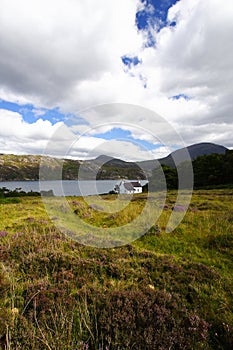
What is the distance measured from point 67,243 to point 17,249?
167 cm

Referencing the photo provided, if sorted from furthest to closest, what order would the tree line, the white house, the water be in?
the white house, the tree line, the water

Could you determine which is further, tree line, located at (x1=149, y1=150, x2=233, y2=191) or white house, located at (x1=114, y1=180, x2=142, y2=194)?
white house, located at (x1=114, y1=180, x2=142, y2=194)

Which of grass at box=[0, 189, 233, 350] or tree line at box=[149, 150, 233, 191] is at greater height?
tree line at box=[149, 150, 233, 191]

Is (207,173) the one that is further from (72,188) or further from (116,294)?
(116,294)

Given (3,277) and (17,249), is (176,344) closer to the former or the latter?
(3,277)

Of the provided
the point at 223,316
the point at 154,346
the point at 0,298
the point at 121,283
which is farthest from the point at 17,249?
the point at 223,316

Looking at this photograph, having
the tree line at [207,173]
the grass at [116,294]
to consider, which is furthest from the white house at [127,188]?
the grass at [116,294]

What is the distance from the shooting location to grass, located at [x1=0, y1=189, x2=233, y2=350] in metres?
3.25

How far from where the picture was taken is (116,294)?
4297 mm

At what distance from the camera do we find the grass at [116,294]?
10.7 feet

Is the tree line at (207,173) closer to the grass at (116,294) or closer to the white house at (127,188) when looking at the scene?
the white house at (127,188)

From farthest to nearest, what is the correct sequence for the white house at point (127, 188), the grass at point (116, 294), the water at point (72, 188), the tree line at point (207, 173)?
1. the white house at point (127, 188)
2. the tree line at point (207, 173)
3. the water at point (72, 188)
4. the grass at point (116, 294)

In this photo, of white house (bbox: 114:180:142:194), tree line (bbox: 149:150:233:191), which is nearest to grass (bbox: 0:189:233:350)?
tree line (bbox: 149:150:233:191)

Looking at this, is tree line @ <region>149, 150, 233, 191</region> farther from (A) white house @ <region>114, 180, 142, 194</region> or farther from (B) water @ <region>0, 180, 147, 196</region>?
(B) water @ <region>0, 180, 147, 196</region>
